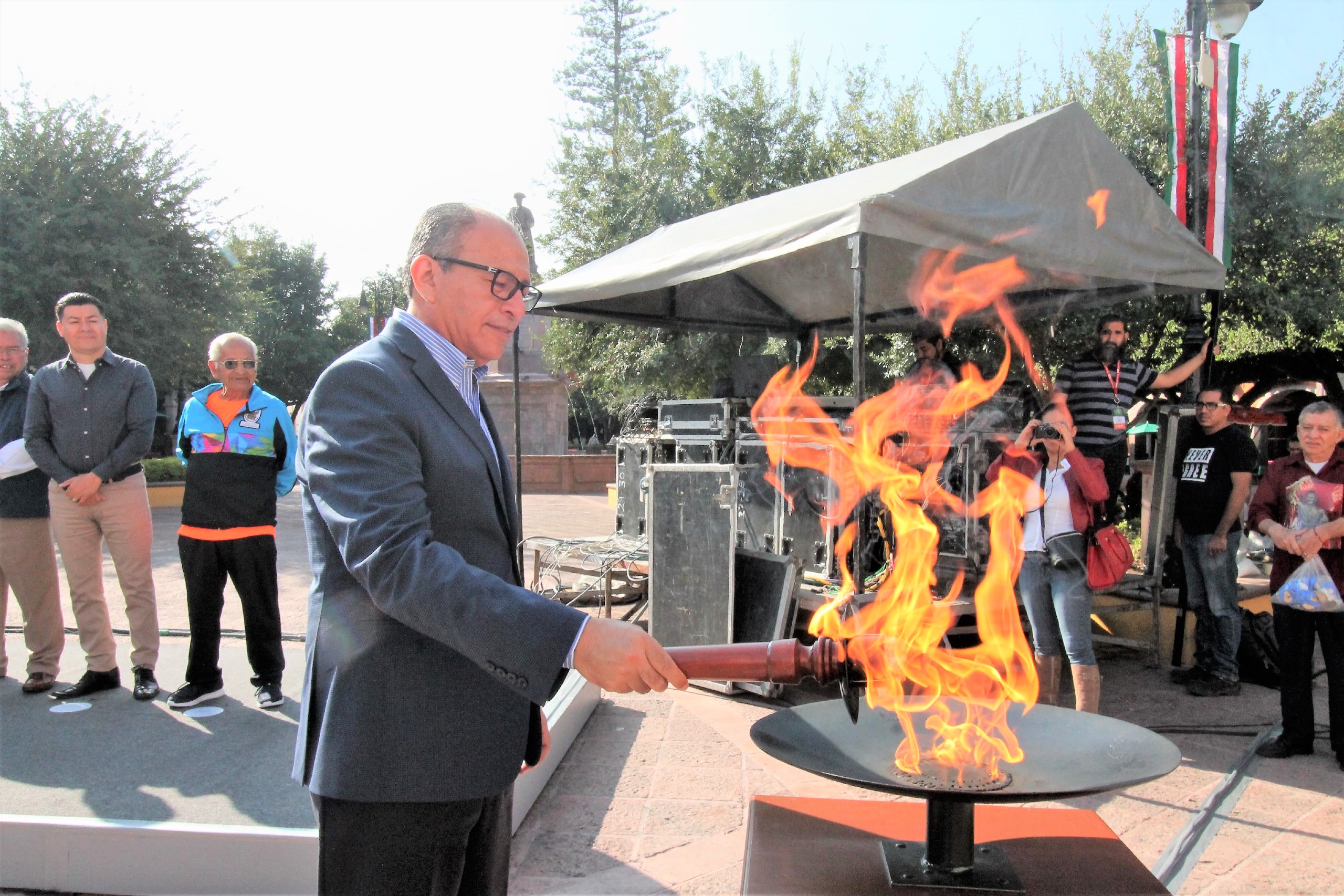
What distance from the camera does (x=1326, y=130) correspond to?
1180 cm

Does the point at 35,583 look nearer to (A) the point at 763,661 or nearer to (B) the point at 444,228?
(B) the point at 444,228

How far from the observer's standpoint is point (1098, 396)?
6.15 meters

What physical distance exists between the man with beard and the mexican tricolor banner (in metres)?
1.90

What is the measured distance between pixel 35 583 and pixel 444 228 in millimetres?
5010

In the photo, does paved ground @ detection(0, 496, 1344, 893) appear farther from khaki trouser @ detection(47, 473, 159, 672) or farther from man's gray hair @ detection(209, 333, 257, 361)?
man's gray hair @ detection(209, 333, 257, 361)

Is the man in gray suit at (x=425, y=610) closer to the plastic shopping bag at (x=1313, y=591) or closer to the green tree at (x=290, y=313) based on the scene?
the plastic shopping bag at (x=1313, y=591)

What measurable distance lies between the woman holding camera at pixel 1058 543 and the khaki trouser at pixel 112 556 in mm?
4963

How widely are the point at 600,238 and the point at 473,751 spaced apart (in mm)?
18321

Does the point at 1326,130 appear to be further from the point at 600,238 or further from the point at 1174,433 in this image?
the point at 600,238

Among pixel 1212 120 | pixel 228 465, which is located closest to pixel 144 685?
pixel 228 465

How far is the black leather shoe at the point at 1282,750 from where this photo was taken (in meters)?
4.64

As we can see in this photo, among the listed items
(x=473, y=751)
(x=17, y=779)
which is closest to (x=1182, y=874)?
(x=473, y=751)

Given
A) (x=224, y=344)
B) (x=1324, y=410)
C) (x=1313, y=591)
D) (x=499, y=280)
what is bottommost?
(x=1313, y=591)

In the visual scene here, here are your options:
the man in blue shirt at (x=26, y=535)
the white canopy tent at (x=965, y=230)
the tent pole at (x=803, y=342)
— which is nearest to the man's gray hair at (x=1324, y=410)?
the white canopy tent at (x=965, y=230)
